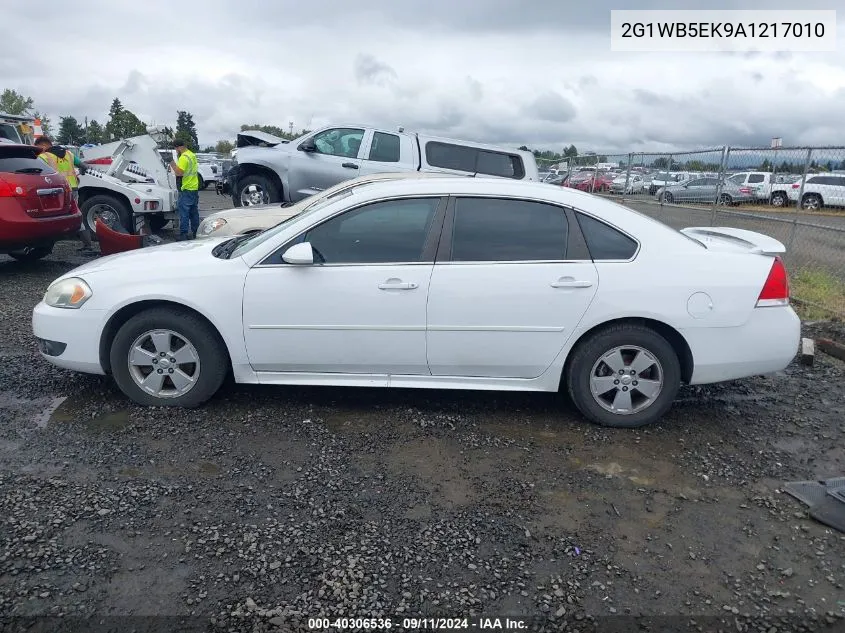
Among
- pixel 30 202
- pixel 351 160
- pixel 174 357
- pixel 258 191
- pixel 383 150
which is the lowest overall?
pixel 174 357

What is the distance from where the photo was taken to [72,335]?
4.40 metres

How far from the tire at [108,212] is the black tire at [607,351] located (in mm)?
9545

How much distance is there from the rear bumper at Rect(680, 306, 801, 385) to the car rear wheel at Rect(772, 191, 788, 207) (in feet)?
15.9

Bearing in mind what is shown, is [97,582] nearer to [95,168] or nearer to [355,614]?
[355,614]

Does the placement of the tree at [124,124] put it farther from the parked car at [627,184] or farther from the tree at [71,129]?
the parked car at [627,184]

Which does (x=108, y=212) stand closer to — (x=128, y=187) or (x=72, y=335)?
(x=128, y=187)

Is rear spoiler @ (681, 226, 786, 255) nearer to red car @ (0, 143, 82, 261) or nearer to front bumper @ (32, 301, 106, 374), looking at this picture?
front bumper @ (32, 301, 106, 374)

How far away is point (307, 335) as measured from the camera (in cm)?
430

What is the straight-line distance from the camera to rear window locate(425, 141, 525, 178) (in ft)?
37.6

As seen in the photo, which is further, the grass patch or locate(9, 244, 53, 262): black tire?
locate(9, 244, 53, 262): black tire

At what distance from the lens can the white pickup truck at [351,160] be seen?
37.7 ft

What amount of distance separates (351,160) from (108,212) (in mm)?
4237

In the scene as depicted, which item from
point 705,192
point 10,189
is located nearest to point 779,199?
point 705,192

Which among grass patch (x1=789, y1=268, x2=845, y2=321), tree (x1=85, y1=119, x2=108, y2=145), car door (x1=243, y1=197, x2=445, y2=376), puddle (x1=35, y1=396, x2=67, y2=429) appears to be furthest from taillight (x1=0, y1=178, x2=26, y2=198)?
tree (x1=85, y1=119, x2=108, y2=145)
